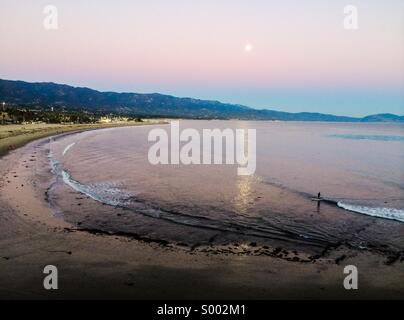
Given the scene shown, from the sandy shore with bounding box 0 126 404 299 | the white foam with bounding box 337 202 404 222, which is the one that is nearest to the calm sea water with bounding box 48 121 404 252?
the white foam with bounding box 337 202 404 222

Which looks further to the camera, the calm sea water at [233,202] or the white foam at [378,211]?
the white foam at [378,211]

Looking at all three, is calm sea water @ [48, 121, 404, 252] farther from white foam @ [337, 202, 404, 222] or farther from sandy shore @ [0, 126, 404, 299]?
sandy shore @ [0, 126, 404, 299]

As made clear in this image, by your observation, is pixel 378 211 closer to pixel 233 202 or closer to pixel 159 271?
pixel 233 202

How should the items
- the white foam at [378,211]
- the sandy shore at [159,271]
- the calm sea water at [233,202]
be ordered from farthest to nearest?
the white foam at [378,211] < the calm sea water at [233,202] < the sandy shore at [159,271]

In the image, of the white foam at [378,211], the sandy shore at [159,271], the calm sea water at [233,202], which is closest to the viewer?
the sandy shore at [159,271]

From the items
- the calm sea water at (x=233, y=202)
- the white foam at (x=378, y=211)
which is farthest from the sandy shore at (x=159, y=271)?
the white foam at (x=378, y=211)

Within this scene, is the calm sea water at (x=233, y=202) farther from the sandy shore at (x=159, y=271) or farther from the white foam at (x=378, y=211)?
the sandy shore at (x=159, y=271)

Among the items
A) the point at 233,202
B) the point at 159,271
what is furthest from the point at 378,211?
the point at 159,271

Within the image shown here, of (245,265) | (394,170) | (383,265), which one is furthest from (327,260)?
(394,170)

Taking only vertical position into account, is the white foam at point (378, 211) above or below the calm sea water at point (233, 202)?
below

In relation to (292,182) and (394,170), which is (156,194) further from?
(394,170)
